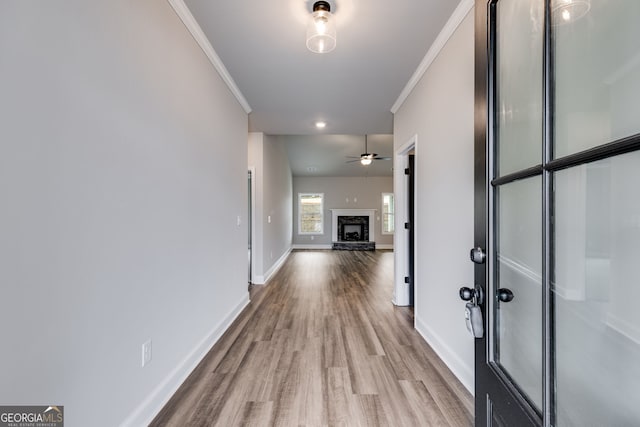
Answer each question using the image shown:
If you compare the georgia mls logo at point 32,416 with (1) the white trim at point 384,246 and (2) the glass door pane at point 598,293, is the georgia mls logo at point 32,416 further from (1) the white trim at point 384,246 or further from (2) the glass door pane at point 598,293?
Result: (1) the white trim at point 384,246

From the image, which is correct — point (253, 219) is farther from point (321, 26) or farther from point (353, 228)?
point (353, 228)

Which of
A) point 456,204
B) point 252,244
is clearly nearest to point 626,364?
point 456,204

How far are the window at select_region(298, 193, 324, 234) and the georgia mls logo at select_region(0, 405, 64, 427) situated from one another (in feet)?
28.7

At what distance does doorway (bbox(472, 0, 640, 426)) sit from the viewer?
1.96 feet

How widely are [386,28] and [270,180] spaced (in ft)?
12.4

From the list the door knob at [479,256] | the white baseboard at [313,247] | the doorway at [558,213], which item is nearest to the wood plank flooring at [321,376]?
the doorway at [558,213]

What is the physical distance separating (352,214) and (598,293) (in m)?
9.12

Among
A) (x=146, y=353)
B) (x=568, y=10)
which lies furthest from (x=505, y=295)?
(x=146, y=353)

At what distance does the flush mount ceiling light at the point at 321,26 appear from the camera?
1.77m

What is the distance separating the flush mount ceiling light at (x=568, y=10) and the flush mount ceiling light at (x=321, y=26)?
4.42 feet

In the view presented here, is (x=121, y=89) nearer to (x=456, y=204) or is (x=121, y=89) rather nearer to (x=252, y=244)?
(x=456, y=204)

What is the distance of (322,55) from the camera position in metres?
2.39

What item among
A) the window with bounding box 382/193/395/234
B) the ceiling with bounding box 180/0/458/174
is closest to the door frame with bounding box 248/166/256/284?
the ceiling with bounding box 180/0/458/174

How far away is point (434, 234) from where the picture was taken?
2418 millimetres
